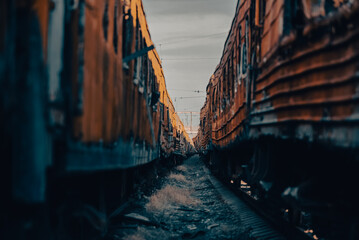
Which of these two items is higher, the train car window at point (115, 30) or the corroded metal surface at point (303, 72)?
the train car window at point (115, 30)

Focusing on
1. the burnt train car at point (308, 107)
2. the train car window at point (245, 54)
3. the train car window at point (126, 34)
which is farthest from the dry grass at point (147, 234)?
the train car window at point (245, 54)

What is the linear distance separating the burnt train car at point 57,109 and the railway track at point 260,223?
8.60ft

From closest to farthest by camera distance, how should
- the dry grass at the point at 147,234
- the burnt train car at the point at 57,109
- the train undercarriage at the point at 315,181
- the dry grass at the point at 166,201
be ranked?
the burnt train car at the point at 57,109
the train undercarriage at the point at 315,181
the dry grass at the point at 147,234
the dry grass at the point at 166,201

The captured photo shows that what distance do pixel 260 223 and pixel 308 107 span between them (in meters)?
3.62

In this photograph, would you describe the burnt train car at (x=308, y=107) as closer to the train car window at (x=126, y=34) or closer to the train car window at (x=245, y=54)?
the train car window at (x=245, y=54)

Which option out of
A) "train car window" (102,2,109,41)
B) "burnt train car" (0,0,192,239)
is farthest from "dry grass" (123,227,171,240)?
"train car window" (102,2,109,41)

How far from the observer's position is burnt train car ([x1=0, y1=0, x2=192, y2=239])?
2.34 meters

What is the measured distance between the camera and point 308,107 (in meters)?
3.65

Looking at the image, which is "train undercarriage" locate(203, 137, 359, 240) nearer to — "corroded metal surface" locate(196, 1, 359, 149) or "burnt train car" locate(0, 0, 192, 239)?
"corroded metal surface" locate(196, 1, 359, 149)

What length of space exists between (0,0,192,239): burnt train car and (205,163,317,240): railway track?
262 centimetres

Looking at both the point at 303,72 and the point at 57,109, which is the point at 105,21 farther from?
the point at 303,72

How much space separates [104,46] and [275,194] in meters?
3.16

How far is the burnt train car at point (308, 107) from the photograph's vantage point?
2.96 meters

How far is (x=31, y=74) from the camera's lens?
2357 mm
